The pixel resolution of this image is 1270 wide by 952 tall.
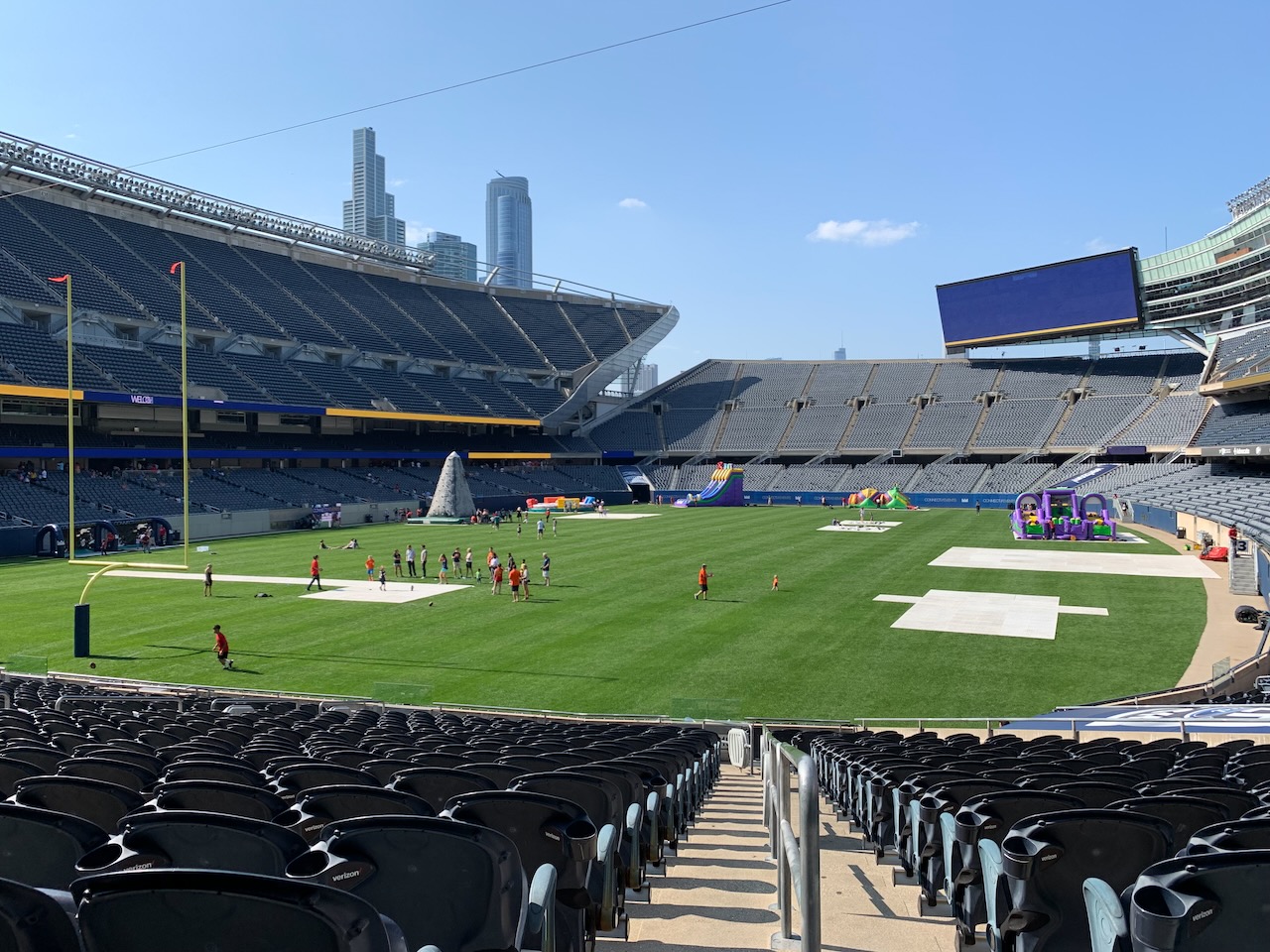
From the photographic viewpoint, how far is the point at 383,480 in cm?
6900

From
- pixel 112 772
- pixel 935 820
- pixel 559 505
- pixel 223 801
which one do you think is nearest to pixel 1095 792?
pixel 935 820

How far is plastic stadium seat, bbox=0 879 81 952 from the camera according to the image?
1.84 meters

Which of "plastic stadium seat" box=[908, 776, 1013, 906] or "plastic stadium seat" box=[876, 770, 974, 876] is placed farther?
"plastic stadium seat" box=[876, 770, 974, 876]

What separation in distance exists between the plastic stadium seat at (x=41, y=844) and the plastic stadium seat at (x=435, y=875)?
0.87 metres

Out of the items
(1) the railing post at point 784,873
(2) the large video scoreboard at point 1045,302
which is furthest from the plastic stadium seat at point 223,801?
(2) the large video scoreboard at point 1045,302

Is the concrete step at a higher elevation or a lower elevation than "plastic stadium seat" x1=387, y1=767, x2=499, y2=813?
lower

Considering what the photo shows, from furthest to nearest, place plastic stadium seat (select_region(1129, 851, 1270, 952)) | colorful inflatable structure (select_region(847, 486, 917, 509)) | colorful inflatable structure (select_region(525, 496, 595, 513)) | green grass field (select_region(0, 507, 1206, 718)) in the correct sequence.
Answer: colorful inflatable structure (select_region(847, 486, 917, 509)) < colorful inflatable structure (select_region(525, 496, 595, 513)) < green grass field (select_region(0, 507, 1206, 718)) < plastic stadium seat (select_region(1129, 851, 1270, 952))

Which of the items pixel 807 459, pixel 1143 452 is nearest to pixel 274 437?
pixel 807 459

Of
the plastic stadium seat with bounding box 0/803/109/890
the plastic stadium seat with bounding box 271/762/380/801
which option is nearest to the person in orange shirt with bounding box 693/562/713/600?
the plastic stadium seat with bounding box 271/762/380/801

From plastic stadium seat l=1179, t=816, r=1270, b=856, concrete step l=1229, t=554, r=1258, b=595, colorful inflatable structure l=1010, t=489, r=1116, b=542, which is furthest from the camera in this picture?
colorful inflatable structure l=1010, t=489, r=1116, b=542

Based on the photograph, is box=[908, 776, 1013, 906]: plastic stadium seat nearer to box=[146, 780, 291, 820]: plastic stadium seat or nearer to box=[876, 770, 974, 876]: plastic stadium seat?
box=[876, 770, 974, 876]: plastic stadium seat

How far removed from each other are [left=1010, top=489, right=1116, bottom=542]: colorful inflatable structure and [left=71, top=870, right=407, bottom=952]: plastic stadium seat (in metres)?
49.9

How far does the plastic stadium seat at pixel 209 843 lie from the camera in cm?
272

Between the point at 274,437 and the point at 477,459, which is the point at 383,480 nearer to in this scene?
the point at 274,437
